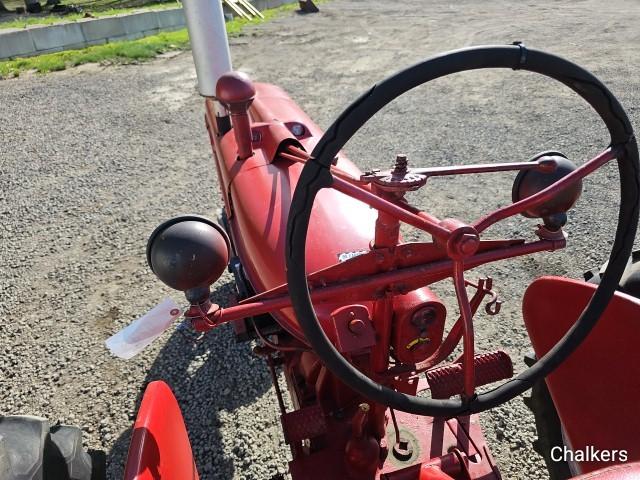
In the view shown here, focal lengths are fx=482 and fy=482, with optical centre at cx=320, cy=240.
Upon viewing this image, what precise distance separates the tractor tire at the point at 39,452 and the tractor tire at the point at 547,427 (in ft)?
4.59

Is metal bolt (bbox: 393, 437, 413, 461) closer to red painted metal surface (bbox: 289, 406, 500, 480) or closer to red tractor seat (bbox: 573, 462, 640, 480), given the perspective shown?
red painted metal surface (bbox: 289, 406, 500, 480)

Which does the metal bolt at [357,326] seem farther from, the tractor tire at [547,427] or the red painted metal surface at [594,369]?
the tractor tire at [547,427]

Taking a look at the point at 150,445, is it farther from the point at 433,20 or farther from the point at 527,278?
the point at 433,20

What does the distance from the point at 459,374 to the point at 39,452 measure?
1.04m

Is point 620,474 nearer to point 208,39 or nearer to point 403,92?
point 403,92

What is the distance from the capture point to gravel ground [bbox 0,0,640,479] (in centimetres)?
213

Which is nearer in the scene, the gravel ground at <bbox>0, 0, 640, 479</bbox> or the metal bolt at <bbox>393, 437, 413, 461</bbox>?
the metal bolt at <bbox>393, 437, 413, 461</bbox>

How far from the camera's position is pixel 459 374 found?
118 centimetres

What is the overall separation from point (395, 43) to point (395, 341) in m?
8.16

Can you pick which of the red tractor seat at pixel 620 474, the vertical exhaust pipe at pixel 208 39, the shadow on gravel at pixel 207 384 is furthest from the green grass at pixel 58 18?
the red tractor seat at pixel 620 474

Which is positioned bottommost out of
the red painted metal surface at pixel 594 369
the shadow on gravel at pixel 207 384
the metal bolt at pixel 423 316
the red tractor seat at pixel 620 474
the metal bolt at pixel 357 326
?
the shadow on gravel at pixel 207 384

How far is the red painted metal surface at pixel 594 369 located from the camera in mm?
1187

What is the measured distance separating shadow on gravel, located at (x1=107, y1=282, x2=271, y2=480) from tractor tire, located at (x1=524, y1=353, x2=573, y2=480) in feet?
3.69

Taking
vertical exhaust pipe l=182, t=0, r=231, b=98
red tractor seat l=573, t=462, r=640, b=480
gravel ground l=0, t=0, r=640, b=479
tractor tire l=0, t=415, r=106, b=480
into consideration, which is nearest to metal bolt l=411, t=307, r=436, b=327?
red tractor seat l=573, t=462, r=640, b=480
